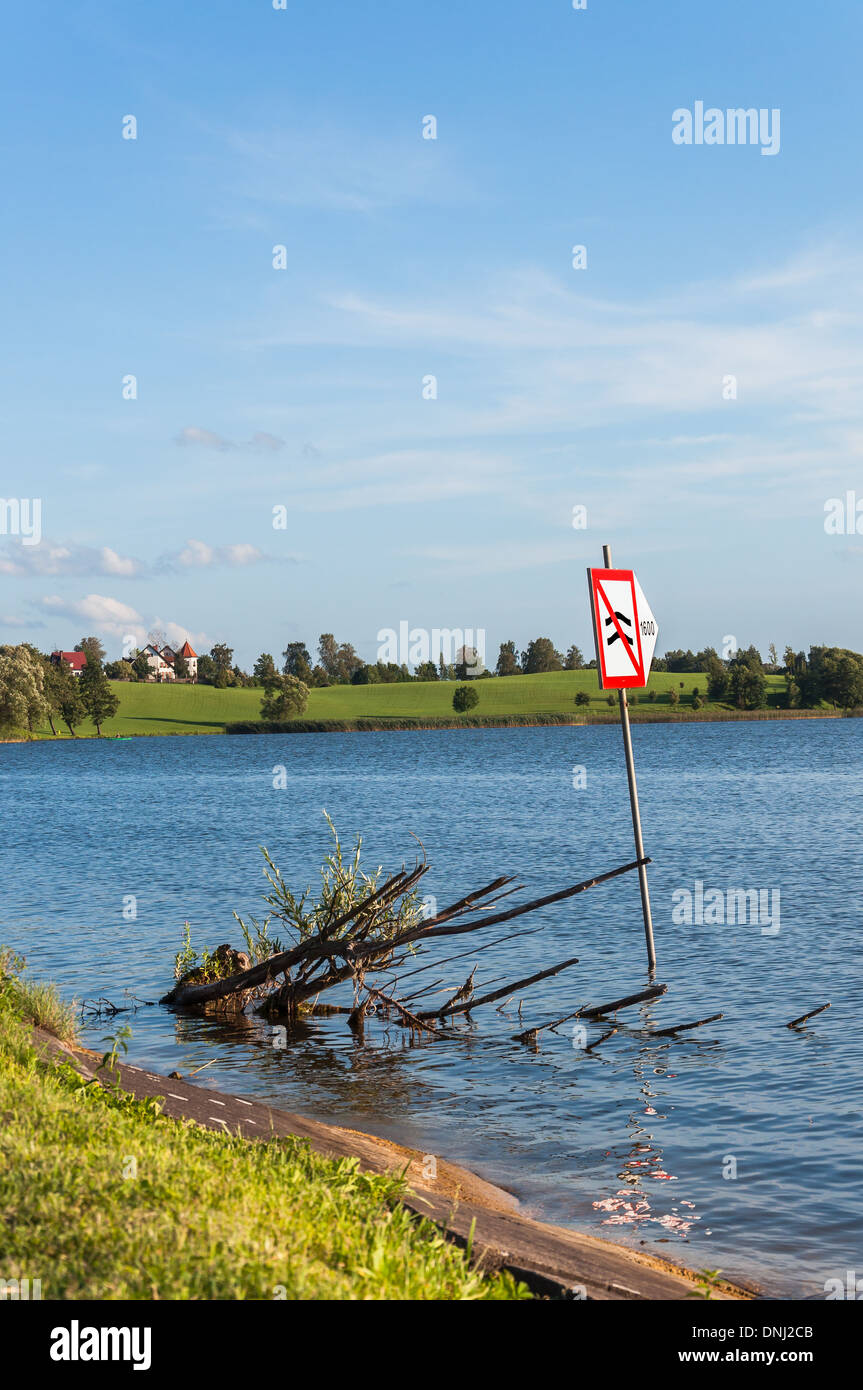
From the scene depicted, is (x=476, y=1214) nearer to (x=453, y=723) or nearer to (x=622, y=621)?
(x=622, y=621)

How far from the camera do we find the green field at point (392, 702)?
154375 mm

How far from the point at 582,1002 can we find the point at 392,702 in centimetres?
15135

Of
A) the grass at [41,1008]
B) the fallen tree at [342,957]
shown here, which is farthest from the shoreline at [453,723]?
the grass at [41,1008]

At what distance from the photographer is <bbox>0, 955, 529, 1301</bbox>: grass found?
4.30m

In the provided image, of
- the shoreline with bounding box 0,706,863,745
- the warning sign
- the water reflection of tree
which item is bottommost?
the water reflection of tree

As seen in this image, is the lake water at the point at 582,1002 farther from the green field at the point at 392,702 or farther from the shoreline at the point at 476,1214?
the green field at the point at 392,702

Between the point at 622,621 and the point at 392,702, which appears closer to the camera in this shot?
the point at 622,621

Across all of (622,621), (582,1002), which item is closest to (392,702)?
(582,1002)

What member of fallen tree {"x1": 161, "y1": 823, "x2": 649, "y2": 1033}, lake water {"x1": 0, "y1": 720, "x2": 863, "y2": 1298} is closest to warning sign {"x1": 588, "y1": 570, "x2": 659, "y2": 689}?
fallen tree {"x1": 161, "y1": 823, "x2": 649, "y2": 1033}

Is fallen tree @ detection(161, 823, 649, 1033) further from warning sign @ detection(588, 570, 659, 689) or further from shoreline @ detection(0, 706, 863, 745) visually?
shoreline @ detection(0, 706, 863, 745)

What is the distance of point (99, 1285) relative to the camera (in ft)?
13.8

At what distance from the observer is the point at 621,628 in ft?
44.5

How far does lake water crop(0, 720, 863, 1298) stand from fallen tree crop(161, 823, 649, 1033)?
45 cm
